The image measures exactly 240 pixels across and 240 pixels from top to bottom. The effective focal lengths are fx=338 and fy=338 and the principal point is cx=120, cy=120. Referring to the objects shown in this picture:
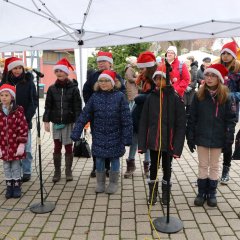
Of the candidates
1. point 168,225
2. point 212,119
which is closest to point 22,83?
point 212,119

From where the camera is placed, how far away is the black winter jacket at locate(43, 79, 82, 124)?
4887 mm

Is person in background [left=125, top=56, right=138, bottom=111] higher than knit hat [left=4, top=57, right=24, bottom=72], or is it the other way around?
knit hat [left=4, top=57, right=24, bottom=72]

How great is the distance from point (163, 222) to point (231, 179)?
76.9 inches

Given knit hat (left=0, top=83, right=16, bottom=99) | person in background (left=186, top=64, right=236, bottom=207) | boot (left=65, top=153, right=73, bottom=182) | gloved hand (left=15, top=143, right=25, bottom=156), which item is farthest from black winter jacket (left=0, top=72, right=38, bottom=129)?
person in background (left=186, top=64, right=236, bottom=207)

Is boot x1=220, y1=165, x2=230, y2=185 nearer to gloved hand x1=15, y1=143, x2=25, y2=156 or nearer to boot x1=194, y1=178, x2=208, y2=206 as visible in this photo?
boot x1=194, y1=178, x2=208, y2=206

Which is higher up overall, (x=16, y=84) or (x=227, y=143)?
(x=16, y=84)

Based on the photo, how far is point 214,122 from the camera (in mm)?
4016

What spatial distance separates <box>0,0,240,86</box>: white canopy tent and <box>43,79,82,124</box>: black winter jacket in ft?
4.14

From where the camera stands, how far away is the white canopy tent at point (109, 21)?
476 cm

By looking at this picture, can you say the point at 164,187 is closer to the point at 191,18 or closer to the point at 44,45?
the point at 191,18

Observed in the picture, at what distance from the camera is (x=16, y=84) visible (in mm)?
4895

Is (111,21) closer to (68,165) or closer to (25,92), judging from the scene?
(25,92)

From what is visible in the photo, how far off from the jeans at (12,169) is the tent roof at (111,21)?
248 cm

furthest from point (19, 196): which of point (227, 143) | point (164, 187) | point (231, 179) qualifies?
point (231, 179)
